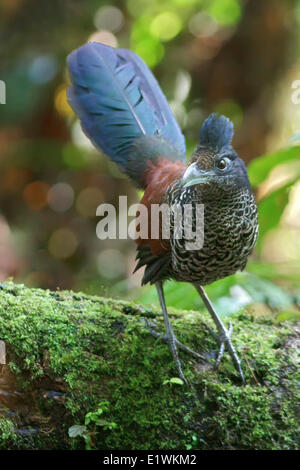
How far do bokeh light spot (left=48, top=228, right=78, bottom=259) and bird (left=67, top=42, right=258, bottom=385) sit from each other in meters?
3.65

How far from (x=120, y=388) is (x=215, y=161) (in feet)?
3.88

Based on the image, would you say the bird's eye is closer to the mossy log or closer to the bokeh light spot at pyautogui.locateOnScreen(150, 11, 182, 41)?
the mossy log

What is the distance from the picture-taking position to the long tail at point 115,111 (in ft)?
12.1

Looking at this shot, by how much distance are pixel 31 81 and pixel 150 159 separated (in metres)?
3.52

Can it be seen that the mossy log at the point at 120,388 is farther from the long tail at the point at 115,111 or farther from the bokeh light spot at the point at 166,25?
the bokeh light spot at the point at 166,25

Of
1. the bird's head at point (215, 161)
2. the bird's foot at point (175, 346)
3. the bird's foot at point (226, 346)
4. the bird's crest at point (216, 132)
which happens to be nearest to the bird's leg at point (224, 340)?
the bird's foot at point (226, 346)

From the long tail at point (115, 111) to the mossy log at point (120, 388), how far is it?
1204 millimetres

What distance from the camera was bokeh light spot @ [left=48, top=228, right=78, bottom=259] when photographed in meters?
7.24

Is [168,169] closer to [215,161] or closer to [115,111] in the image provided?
[115,111]

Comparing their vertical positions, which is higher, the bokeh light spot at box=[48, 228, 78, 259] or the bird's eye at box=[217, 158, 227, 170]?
the bokeh light spot at box=[48, 228, 78, 259]

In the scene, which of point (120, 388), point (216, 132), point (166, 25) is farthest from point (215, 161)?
point (166, 25)

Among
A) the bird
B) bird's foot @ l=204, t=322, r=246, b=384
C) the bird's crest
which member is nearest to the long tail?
the bird

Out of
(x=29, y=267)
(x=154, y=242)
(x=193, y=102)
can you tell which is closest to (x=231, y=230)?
(x=154, y=242)

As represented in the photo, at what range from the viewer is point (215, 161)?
2.71 metres
